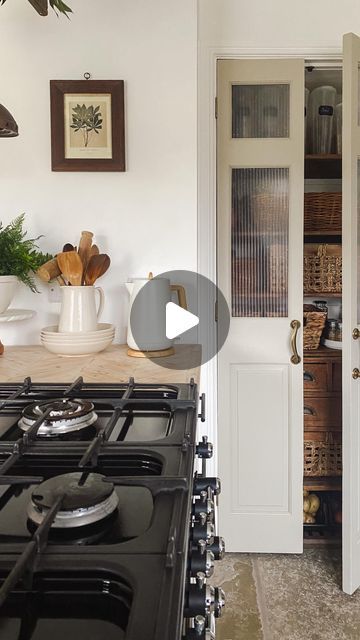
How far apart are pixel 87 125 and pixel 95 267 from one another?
20.2 inches

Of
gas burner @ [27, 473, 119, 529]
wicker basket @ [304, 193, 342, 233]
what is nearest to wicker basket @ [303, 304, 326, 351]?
wicker basket @ [304, 193, 342, 233]

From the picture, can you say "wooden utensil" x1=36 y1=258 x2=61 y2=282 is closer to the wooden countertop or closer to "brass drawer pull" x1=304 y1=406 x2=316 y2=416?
the wooden countertop

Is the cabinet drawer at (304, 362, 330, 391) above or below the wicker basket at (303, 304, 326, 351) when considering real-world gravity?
below

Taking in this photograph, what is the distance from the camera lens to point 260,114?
2480mm

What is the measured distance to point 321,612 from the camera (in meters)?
2.10

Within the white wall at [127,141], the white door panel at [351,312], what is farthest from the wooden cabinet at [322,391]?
the white wall at [127,141]

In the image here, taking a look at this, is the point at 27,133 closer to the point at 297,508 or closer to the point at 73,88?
the point at 73,88

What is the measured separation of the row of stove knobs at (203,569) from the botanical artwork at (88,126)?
1.29 metres

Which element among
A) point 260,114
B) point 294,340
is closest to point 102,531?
point 294,340

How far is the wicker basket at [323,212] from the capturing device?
9.23 feet

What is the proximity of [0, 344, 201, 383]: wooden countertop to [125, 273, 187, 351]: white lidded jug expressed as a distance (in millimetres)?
54

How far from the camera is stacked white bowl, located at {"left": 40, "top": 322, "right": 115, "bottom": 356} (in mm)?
1663
